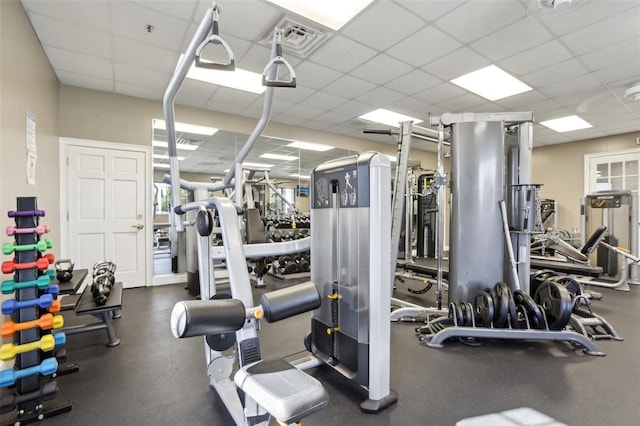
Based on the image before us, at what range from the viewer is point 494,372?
2113 mm

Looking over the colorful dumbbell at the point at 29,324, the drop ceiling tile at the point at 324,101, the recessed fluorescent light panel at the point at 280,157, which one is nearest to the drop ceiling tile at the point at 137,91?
the drop ceiling tile at the point at 324,101

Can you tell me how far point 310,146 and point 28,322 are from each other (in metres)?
5.42

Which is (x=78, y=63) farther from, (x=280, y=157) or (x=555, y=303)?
(x=555, y=303)

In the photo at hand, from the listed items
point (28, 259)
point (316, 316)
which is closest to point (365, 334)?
point (316, 316)

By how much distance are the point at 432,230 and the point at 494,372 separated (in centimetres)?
413

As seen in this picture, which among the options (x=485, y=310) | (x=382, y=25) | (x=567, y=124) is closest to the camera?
(x=485, y=310)

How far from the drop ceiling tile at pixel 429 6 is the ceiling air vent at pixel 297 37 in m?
0.78

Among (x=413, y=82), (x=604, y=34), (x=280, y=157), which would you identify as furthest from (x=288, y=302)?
(x=280, y=157)

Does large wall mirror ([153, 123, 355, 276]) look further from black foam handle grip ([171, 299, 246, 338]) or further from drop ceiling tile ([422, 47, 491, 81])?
black foam handle grip ([171, 299, 246, 338])

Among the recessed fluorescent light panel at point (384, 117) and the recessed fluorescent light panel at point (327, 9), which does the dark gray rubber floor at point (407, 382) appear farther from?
the recessed fluorescent light panel at point (384, 117)

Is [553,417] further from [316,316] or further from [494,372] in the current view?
[316,316]

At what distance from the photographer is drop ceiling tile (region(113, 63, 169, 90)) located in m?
3.65

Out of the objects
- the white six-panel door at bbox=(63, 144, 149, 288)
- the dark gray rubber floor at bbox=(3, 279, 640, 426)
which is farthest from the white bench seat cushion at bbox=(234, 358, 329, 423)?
the white six-panel door at bbox=(63, 144, 149, 288)

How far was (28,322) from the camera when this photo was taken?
64.5 inches
